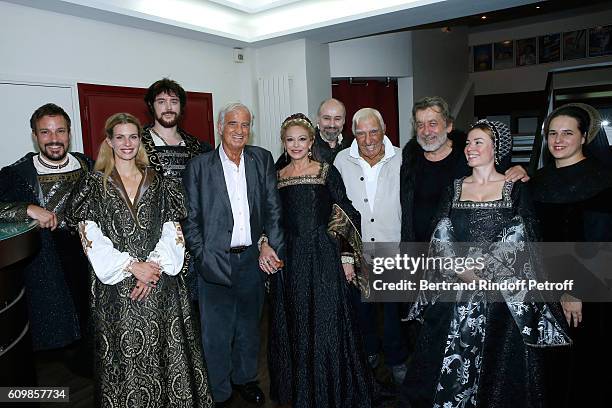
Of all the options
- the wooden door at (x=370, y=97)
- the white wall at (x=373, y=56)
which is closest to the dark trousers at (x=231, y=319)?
the wooden door at (x=370, y=97)

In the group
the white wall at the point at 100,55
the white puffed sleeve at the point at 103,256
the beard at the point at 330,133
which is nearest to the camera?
the white puffed sleeve at the point at 103,256

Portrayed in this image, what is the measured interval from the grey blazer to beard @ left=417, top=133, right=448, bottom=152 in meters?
0.88

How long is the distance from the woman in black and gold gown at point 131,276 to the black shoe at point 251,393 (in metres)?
0.50

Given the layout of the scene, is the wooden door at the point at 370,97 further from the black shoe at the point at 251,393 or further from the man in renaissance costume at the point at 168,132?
the black shoe at the point at 251,393

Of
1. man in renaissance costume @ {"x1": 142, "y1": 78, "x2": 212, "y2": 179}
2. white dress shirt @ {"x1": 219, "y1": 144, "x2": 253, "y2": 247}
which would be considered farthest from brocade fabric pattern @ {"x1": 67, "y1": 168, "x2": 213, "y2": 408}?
man in renaissance costume @ {"x1": 142, "y1": 78, "x2": 212, "y2": 179}

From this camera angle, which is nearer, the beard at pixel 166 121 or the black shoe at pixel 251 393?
the black shoe at pixel 251 393

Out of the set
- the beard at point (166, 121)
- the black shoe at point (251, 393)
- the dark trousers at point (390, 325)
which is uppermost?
the beard at point (166, 121)

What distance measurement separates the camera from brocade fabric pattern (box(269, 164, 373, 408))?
2.32 m

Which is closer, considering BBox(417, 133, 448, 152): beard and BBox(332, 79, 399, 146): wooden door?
BBox(417, 133, 448, 152): beard

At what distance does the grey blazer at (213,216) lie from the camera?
2.33m

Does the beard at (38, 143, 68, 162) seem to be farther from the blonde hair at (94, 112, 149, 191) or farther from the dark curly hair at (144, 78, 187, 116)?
the blonde hair at (94, 112, 149, 191)

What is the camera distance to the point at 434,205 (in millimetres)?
2508

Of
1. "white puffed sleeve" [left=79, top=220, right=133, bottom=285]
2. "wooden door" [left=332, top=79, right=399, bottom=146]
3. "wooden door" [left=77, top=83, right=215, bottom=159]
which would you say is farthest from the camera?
"wooden door" [left=332, top=79, right=399, bottom=146]

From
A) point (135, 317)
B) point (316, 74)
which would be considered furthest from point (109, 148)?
point (316, 74)
